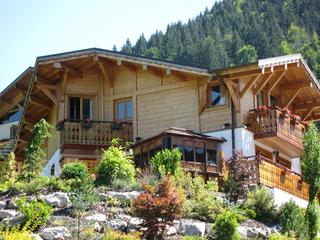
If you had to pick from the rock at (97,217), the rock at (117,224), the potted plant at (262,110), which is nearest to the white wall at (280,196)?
the potted plant at (262,110)

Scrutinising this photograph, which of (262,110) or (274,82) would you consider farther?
(274,82)

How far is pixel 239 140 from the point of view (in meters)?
28.9

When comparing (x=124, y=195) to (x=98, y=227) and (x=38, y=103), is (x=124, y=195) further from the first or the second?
(x=38, y=103)

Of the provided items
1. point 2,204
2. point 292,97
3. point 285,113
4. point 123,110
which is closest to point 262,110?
point 285,113

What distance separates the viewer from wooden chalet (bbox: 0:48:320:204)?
29.0 metres

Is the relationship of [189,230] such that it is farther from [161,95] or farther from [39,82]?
[39,82]

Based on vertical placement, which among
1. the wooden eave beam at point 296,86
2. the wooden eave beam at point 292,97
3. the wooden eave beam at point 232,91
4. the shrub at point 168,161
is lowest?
the shrub at point 168,161

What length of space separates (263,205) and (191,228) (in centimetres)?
349

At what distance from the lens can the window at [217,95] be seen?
30125 millimetres

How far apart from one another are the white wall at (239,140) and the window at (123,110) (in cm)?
458

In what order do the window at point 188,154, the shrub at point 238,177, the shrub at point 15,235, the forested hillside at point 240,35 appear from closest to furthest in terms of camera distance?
the shrub at point 15,235
the shrub at point 238,177
the window at point 188,154
the forested hillside at point 240,35

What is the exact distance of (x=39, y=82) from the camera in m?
32.8

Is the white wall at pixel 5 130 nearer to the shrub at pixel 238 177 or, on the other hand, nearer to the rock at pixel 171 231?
the shrub at pixel 238 177

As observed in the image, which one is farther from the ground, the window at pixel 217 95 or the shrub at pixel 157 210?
the window at pixel 217 95
